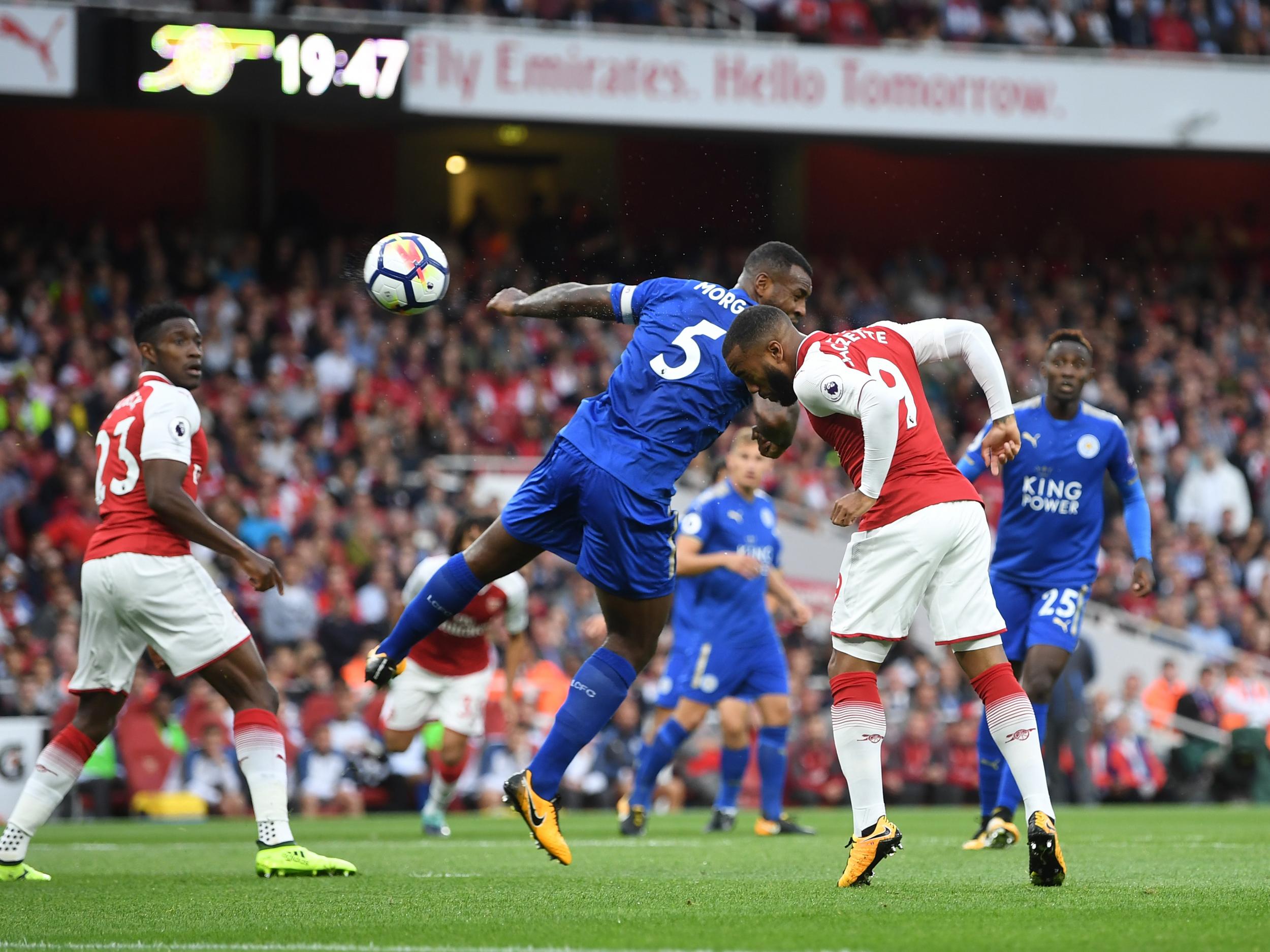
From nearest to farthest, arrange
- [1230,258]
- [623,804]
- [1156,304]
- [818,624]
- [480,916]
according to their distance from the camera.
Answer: [480,916]
[623,804]
[818,624]
[1156,304]
[1230,258]

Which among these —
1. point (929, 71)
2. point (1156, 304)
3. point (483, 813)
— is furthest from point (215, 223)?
point (1156, 304)

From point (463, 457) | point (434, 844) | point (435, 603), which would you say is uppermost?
point (463, 457)

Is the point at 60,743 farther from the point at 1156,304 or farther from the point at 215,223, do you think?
the point at 1156,304

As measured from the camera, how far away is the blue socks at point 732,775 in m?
11.9

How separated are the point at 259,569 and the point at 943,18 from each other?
789 inches

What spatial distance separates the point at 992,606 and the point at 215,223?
1987 cm

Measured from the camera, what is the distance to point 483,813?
15.7 metres

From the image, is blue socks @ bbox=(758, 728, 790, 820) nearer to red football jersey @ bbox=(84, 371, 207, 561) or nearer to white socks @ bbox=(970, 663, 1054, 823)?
white socks @ bbox=(970, 663, 1054, 823)

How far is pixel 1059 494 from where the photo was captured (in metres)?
9.59

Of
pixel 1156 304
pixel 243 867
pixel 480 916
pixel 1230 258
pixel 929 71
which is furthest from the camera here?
pixel 1230 258

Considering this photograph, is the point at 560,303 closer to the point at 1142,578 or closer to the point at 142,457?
the point at 142,457

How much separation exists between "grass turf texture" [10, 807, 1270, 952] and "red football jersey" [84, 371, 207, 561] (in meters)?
1.52

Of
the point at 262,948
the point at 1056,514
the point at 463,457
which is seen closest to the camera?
the point at 262,948

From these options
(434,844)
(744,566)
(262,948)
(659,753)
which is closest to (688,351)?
(262,948)
